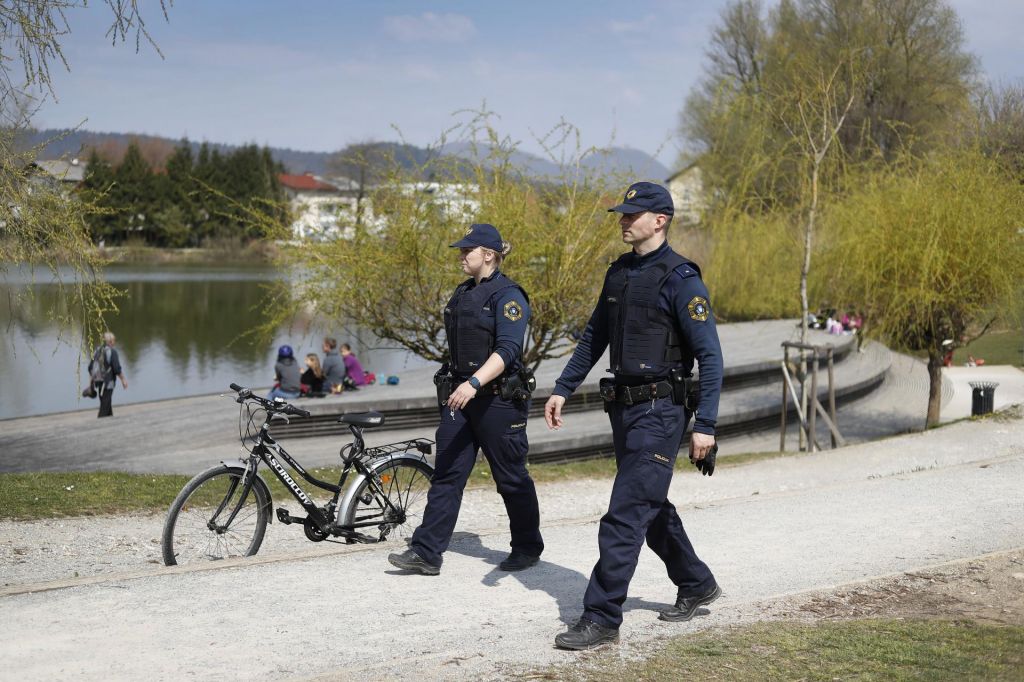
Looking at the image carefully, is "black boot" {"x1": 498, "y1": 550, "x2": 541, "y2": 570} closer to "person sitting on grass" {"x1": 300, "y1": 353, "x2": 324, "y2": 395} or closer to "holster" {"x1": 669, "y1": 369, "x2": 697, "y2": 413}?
"holster" {"x1": 669, "y1": 369, "x2": 697, "y2": 413}

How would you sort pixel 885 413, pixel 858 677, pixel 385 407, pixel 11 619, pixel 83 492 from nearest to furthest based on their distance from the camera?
pixel 858 677, pixel 11 619, pixel 83 492, pixel 385 407, pixel 885 413

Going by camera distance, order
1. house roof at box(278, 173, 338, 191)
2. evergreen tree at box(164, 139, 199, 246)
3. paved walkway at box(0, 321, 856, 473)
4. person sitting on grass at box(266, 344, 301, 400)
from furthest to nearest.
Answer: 1. house roof at box(278, 173, 338, 191)
2. evergreen tree at box(164, 139, 199, 246)
3. person sitting on grass at box(266, 344, 301, 400)
4. paved walkway at box(0, 321, 856, 473)

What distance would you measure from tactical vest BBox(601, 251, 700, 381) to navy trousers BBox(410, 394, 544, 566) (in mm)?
1089

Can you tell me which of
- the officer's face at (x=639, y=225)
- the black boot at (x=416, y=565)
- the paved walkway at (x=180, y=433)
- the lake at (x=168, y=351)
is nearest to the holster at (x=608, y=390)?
the officer's face at (x=639, y=225)

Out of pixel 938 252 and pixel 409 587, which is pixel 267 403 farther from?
pixel 938 252

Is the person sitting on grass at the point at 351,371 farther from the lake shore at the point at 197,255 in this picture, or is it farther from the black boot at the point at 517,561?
the lake shore at the point at 197,255

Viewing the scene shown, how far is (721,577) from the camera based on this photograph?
6035 mm

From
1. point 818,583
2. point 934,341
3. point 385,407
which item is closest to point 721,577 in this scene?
point 818,583

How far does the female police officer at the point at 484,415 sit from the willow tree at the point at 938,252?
11.4m

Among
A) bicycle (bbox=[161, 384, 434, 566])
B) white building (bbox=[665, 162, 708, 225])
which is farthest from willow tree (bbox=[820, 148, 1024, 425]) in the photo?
white building (bbox=[665, 162, 708, 225])

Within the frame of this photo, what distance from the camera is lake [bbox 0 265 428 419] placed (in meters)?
25.9

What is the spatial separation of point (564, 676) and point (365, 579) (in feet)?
5.80

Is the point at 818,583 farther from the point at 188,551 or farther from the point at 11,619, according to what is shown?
the point at 11,619

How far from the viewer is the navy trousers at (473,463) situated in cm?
598
